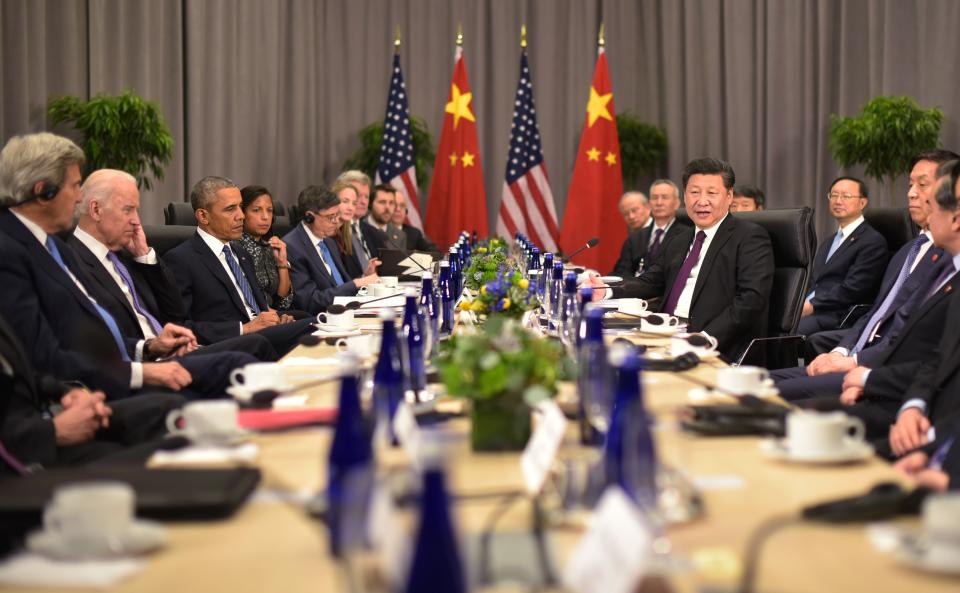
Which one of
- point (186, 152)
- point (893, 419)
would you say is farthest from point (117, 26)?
point (893, 419)

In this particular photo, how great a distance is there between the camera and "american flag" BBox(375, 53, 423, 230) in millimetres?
10156

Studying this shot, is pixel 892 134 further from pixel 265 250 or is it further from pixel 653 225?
pixel 265 250

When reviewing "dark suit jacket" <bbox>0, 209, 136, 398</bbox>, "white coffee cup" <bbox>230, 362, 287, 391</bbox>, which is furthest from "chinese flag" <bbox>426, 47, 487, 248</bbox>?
"white coffee cup" <bbox>230, 362, 287, 391</bbox>

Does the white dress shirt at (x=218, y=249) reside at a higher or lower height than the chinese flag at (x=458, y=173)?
lower

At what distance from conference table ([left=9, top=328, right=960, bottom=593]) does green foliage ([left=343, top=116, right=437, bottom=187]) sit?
29.7ft

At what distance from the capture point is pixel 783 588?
1.13 meters

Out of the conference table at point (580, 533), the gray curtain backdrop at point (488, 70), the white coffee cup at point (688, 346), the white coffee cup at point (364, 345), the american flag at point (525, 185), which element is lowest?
the conference table at point (580, 533)

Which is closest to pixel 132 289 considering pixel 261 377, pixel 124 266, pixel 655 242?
pixel 124 266

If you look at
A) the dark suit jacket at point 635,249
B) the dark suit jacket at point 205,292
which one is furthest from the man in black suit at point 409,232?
the dark suit jacket at point 205,292

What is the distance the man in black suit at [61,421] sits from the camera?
7.73 feet

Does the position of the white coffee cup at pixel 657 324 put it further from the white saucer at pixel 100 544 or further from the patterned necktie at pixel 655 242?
the patterned necktie at pixel 655 242

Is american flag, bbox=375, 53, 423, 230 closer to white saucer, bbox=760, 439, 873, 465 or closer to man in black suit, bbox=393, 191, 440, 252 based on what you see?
man in black suit, bbox=393, 191, 440, 252

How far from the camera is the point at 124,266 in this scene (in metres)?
3.88

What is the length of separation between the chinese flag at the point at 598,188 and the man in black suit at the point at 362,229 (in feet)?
8.76
